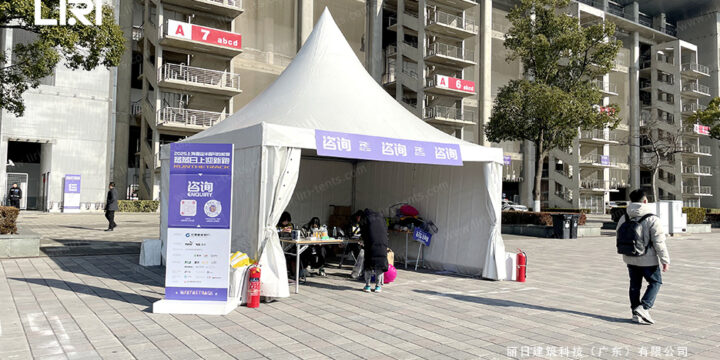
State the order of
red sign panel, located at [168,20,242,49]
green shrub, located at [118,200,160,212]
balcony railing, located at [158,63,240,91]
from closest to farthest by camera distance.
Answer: green shrub, located at [118,200,160,212], red sign panel, located at [168,20,242,49], balcony railing, located at [158,63,240,91]

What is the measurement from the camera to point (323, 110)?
929 centimetres

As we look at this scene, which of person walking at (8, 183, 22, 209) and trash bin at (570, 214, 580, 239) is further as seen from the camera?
person walking at (8, 183, 22, 209)

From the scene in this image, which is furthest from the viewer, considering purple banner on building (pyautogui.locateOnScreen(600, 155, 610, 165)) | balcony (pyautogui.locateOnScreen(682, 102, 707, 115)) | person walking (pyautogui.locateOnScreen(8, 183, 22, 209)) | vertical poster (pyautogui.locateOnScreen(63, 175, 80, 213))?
balcony (pyautogui.locateOnScreen(682, 102, 707, 115))

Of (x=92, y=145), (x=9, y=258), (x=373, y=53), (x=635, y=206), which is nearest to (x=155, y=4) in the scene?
(x=92, y=145)

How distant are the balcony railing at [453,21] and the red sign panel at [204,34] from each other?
55.9ft

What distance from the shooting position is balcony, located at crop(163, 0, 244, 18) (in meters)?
31.1

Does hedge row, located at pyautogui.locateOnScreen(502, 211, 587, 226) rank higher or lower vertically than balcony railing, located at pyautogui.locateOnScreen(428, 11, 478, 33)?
lower

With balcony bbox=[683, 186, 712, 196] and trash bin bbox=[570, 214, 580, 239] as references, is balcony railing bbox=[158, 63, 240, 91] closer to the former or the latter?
trash bin bbox=[570, 214, 580, 239]

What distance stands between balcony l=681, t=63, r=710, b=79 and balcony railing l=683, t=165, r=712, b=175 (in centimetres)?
1069

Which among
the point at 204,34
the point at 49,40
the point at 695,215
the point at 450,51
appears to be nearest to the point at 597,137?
the point at 450,51

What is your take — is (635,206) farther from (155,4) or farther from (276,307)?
(155,4)

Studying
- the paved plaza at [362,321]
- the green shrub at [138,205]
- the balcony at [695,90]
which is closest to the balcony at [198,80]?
the green shrub at [138,205]

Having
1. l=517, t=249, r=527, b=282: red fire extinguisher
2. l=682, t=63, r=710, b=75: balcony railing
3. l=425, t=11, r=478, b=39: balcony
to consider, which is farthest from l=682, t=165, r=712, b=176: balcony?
l=517, t=249, r=527, b=282: red fire extinguisher

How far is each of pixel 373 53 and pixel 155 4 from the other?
16.7m
